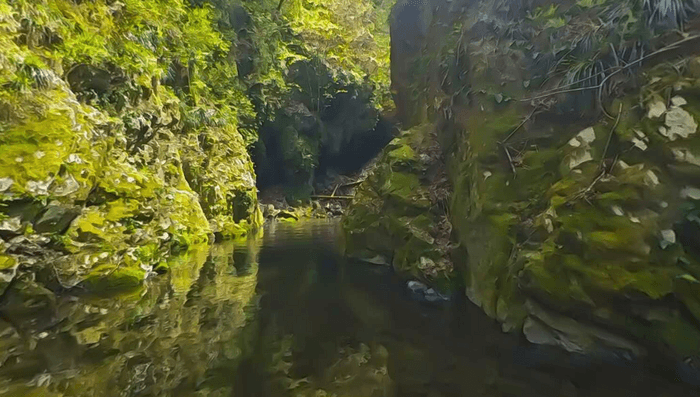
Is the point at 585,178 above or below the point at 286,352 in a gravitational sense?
above

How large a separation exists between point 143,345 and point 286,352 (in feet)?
7.43

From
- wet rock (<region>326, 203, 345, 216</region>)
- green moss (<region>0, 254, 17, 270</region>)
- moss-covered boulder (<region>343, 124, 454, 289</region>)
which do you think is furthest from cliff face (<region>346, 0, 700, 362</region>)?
wet rock (<region>326, 203, 345, 216</region>)

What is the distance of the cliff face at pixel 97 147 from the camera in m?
8.55

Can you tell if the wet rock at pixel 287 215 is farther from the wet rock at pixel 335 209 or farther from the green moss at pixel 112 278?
the green moss at pixel 112 278

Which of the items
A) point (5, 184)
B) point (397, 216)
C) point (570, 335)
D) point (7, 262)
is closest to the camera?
point (570, 335)

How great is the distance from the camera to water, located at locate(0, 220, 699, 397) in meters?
4.89

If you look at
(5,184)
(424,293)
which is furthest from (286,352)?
(5,184)

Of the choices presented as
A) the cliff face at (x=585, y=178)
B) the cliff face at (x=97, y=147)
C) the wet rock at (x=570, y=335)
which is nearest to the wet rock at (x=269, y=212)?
the cliff face at (x=97, y=147)

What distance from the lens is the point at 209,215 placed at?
21.2m

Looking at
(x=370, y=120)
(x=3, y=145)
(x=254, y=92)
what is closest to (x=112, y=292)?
(x=3, y=145)

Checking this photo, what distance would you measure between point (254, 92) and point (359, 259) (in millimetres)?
24223

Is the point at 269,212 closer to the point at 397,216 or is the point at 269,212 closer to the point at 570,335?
the point at 397,216

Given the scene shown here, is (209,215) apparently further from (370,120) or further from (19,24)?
(370,120)

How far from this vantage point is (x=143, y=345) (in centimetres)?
623
